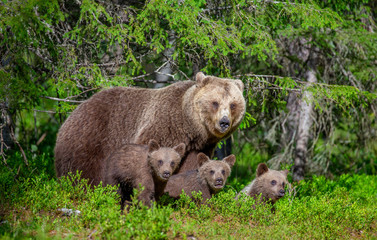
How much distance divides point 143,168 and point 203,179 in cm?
94

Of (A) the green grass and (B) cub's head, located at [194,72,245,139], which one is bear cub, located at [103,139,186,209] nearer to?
(A) the green grass

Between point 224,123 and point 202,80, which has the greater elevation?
point 202,80

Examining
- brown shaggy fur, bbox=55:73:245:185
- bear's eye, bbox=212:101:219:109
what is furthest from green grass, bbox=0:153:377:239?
bear's eye, bbox=212:101:219:109

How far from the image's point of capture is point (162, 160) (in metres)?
5.63

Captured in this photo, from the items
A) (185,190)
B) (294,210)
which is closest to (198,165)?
(185,190)

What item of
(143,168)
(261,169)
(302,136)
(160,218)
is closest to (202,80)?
(261,169)

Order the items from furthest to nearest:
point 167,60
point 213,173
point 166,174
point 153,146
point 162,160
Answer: point 167,60, point 213,173, point 153,146, point 162,160, point 166,174

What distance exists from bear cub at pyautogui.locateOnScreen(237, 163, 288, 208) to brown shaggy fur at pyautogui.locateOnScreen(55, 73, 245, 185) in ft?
2.63

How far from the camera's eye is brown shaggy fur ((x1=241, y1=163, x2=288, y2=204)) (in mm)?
6664

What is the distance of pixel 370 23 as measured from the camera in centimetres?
1156

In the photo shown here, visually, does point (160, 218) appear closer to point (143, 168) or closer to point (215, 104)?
point (143, 168)

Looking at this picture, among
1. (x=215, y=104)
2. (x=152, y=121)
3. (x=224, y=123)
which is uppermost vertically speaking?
(x=215, y=104)

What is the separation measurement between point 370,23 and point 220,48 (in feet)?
18.6

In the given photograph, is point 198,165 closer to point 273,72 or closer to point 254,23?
point 254,23
